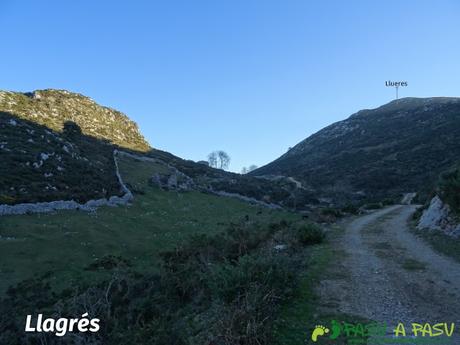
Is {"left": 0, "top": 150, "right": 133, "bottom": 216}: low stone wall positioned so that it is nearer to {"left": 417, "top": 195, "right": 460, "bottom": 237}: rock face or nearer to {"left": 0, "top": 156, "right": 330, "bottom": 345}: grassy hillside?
{"left": 0, "top": 156, "right": 330, "bottom": 345}: grassy hillside

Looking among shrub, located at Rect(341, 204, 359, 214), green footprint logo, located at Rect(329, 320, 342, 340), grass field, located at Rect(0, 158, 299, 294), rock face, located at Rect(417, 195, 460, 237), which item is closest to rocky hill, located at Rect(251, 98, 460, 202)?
shrub, located at Rect(341, 204, 359, 214)

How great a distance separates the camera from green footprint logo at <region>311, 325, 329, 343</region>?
8203mm

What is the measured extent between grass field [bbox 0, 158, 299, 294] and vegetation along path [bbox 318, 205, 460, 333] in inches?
523

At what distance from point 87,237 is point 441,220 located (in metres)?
24.6

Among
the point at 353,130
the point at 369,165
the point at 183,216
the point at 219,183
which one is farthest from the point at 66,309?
the point at 353,130

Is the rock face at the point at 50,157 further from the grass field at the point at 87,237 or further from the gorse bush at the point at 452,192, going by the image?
the gorse bush at the point at 452,192

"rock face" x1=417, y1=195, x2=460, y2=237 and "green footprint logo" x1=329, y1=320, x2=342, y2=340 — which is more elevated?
"rock face" x1=417, y1=195, x2=460, y2=237

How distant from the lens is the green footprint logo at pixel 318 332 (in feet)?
26.9

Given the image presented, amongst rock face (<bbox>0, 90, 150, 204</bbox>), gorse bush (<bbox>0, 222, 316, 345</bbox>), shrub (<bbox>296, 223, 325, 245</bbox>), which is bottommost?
gorse bush (<bbox>0, 222, 316, 345</bbox>)

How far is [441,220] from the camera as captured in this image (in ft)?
73.8

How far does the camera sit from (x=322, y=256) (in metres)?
16.6

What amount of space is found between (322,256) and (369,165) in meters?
94.4

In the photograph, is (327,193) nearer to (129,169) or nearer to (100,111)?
(129,169)

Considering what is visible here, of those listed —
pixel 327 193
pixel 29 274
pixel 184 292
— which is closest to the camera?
pixel 184 292
